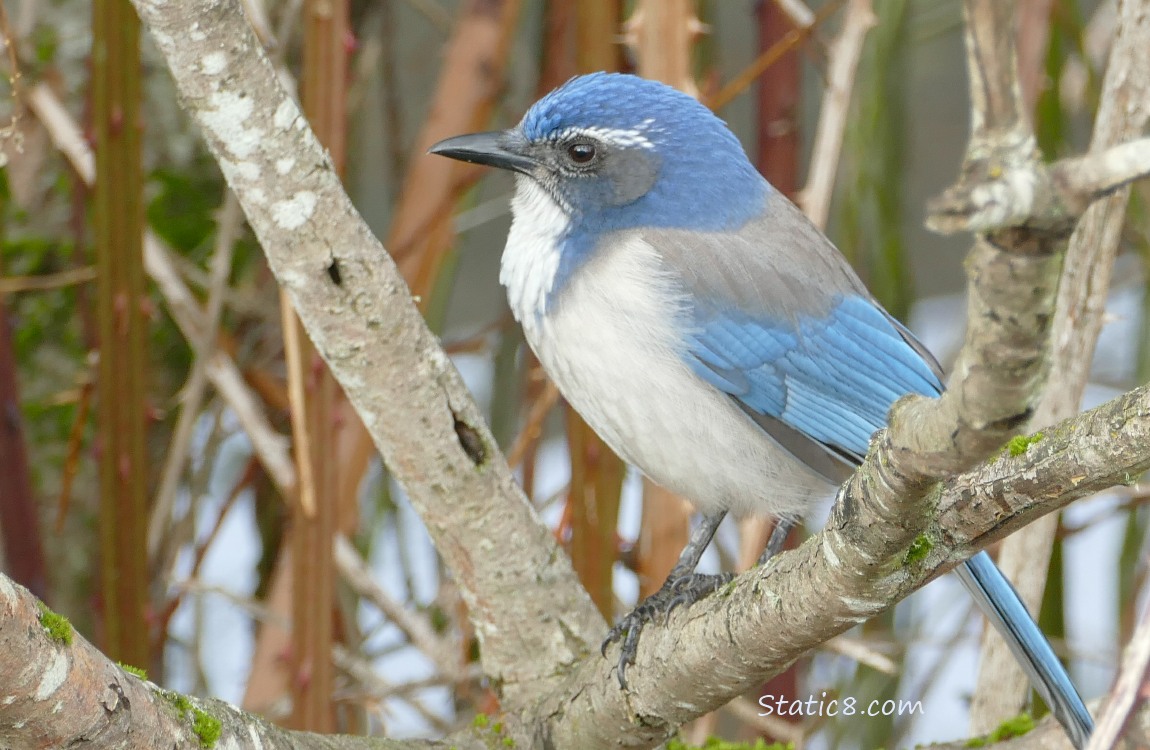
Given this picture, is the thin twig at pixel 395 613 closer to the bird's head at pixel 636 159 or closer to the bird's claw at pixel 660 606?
the bird's claw at pixel 660 606

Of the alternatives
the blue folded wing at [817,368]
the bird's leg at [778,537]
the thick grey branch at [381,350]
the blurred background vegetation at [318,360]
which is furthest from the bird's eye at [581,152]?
the bird's leg at [778,537]

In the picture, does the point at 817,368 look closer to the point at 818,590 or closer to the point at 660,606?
the point at 660,606

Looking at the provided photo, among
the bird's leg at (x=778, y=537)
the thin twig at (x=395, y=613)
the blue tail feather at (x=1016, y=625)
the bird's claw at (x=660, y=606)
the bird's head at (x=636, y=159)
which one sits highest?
the bird's head at (x=636, y=159)

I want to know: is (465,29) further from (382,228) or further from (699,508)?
(382,228)

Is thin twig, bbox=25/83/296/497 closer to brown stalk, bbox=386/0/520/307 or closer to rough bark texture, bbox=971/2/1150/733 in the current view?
brown stalk, bbox=386/0/520/307


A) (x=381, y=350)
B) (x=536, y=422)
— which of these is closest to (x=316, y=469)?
(x=381, y=350)

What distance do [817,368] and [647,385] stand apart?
1.22ft

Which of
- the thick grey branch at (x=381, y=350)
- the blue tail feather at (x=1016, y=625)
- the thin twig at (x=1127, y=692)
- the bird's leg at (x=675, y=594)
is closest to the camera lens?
the thin twig at (x=1127, y=692)

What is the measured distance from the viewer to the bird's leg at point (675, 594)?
233 centimetres

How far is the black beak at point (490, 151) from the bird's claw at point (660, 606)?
3.12 ft

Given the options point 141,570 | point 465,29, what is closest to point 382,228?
point 465,29

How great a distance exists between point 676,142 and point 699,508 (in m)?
0.78

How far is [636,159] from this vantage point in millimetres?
2875

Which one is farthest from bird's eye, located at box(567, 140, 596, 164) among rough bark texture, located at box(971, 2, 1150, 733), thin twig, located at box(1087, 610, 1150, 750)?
thin twig, located at box(1087, 610, 1150, 750)
